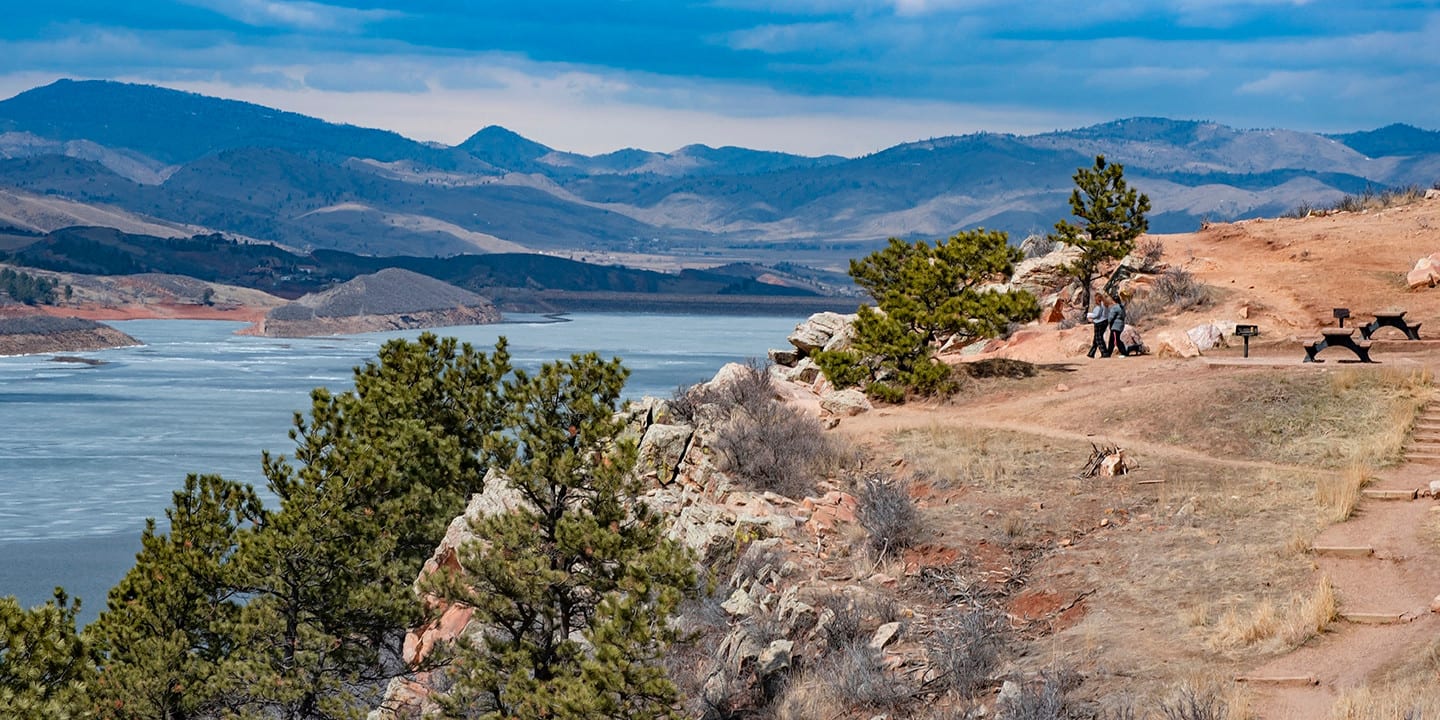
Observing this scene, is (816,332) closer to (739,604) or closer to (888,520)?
(888,520)

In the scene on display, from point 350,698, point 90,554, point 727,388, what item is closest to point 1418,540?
point 727,388

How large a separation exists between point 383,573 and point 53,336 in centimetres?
10042

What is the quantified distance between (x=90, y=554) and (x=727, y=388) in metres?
22.7

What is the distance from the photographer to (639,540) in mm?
14703

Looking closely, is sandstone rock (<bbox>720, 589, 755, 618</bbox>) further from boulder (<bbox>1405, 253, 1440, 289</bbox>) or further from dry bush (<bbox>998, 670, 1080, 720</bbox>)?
boulder (<bbox>1405, 253, 1440, 289</bbox>)

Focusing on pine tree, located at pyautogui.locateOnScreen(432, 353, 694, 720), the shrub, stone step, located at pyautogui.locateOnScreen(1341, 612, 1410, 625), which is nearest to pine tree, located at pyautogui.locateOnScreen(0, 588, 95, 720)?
pine tree, located at pyautogui.locateOnScreen(432, 353, 694, 720)

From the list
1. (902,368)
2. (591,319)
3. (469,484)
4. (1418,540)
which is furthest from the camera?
(591,319)

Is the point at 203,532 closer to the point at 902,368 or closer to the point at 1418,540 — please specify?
the point at 902,368

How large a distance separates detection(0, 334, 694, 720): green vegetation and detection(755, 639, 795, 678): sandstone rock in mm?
1001

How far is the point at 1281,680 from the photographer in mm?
11172

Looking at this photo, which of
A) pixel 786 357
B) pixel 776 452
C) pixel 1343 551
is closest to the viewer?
pixel 1343 551

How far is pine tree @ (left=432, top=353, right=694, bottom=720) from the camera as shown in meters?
13.4

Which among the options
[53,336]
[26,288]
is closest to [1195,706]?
[53,336]

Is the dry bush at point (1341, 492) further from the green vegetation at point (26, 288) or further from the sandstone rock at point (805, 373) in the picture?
the green vegetation at point (26, 288)
